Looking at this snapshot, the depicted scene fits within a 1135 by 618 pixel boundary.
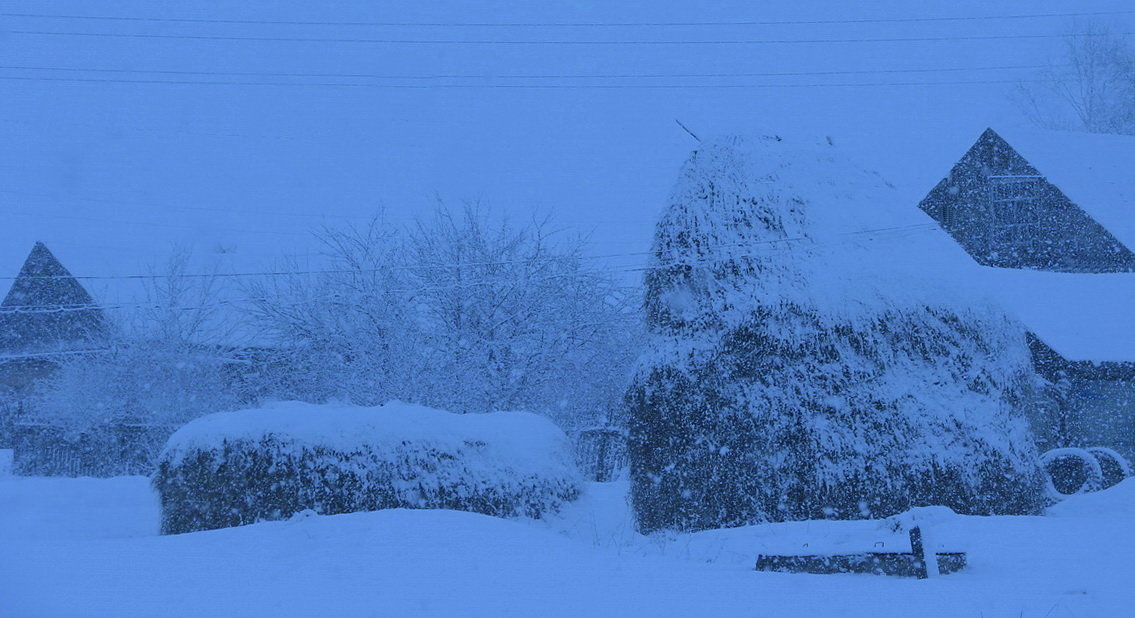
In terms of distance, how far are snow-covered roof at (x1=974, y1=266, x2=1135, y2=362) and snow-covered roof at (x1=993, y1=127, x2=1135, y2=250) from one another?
281 cm

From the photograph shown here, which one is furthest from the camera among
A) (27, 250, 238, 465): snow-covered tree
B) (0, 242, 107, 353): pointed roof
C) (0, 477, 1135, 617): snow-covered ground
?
(0, 242, 107, 353): pointed roof

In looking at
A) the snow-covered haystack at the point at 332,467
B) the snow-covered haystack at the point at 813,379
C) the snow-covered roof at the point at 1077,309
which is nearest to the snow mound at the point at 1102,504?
the snow-covered haystack at the point at 813,379

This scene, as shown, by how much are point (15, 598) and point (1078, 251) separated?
2523 centimetres

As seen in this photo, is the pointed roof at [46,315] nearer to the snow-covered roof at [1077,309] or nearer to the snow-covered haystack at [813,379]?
the snow-covered haystack at [813,379]

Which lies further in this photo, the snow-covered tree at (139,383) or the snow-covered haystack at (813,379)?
the snow-covered tree at (139,383)

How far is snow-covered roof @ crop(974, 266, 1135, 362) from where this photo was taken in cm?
1898

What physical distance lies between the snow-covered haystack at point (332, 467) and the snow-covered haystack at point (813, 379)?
5.47 feet

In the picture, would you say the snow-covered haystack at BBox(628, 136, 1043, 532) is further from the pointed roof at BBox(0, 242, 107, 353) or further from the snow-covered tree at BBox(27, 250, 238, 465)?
the pointed roof at BBox(0, 242, 107, 353)

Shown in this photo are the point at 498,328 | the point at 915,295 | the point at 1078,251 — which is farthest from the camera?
the point at 1078,251

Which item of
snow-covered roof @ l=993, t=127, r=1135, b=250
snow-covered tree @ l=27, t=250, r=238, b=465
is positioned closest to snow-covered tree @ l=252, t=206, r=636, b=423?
snow-covered tree @ l=27, t=250, r=238, b=465

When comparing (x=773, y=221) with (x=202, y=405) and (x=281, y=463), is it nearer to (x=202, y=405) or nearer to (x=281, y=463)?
(x=281, y=463)

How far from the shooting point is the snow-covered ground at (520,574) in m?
6.09

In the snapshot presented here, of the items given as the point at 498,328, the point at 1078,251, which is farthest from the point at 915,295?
the point at 1078,251

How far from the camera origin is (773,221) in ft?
39.7
